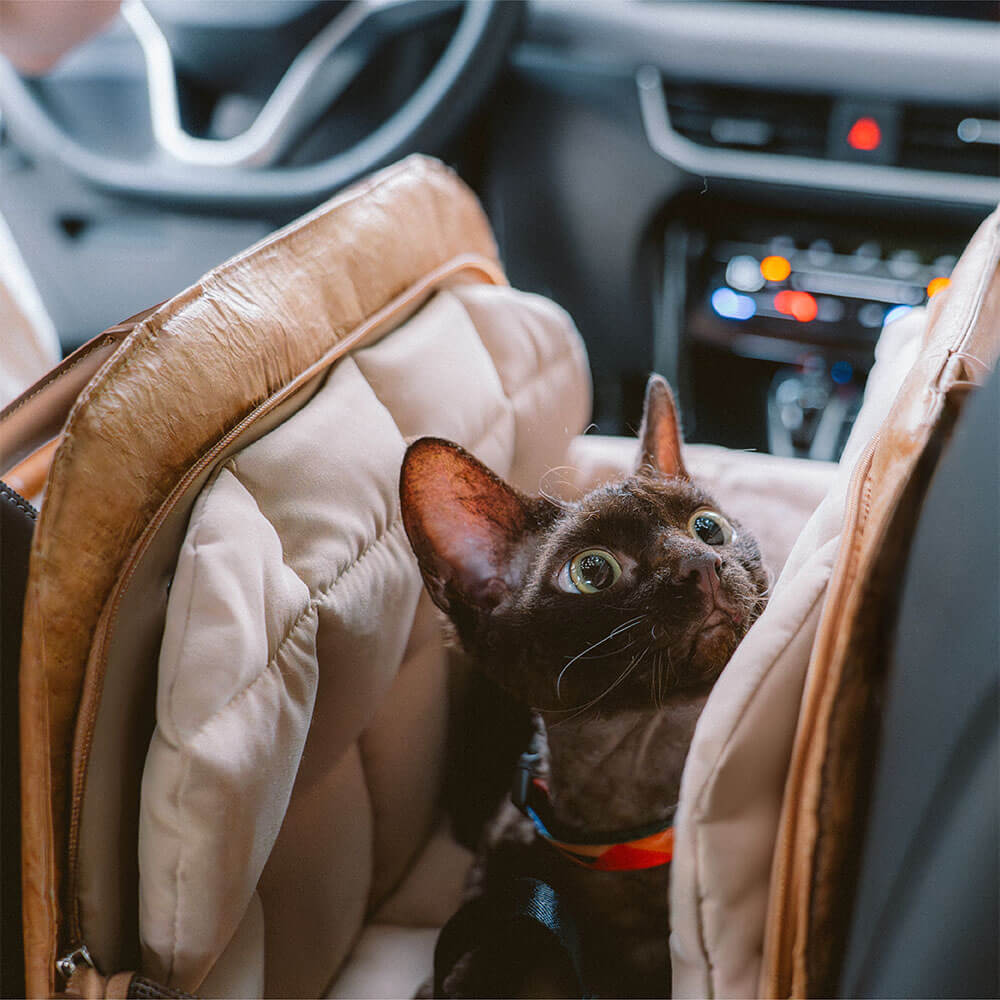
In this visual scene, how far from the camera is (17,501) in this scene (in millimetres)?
549

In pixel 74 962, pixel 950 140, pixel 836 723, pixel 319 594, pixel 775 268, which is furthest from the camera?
pixel 775 268

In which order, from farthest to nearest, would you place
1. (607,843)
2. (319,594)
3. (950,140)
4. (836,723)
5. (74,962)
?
(950,140)
(607,843)
(319,594)
(74,962)
(836,723)

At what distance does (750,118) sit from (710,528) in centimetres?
98

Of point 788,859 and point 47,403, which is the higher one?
point 47,403

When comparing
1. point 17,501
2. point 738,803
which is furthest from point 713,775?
point 17,501

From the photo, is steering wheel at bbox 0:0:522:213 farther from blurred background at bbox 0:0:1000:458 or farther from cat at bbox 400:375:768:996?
cat at bbox 400:375:768:996

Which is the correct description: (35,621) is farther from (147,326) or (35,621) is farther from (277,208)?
(277,208)

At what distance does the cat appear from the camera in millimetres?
661

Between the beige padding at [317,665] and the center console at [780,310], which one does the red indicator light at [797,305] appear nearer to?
the center console at [780,310]

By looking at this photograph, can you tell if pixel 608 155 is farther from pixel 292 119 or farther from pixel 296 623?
pixel 296 623

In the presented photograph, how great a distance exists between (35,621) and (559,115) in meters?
1.32

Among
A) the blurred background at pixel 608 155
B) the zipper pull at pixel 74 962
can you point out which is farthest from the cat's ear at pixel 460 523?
the blurred background at pixel 608 155

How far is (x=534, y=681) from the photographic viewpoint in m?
0.71

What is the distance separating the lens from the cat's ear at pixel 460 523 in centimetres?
69
